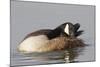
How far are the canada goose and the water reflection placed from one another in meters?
0.05

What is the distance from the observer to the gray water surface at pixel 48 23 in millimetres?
2436

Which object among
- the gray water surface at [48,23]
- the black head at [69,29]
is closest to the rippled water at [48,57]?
the gray water surface at [48,23]

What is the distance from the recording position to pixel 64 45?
269 cm

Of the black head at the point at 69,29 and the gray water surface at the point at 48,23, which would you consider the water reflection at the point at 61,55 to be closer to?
the gray water surface at the point at 48,23

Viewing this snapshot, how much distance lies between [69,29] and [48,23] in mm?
298

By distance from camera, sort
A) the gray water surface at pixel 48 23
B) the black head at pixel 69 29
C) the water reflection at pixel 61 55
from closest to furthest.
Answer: the gray water surface at pixel 48 23 → the water reflection at pixel 61 55 → the black head at pixel 69 29

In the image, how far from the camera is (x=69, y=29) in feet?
8.94

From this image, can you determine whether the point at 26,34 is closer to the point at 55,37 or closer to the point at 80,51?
the point at 55,37

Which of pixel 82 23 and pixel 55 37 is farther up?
pixel 82 23

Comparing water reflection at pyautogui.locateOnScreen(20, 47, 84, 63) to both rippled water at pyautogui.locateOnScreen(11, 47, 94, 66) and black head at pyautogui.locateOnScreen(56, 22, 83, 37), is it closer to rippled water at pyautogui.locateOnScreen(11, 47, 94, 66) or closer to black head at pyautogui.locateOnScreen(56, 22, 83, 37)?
rippled water at pyautogui.locateOnScreen(11, 47, 94, 66)

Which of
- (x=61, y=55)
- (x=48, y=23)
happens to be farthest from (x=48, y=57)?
(x=48, y=23)

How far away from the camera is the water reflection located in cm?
254
